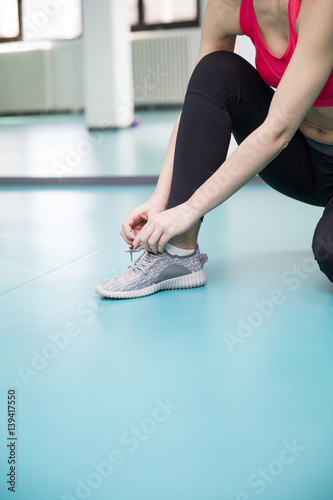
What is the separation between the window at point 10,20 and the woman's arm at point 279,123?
7.56 meters

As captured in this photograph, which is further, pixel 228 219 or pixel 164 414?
pixel 228 219

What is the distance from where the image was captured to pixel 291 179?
Answer: 57.7 inches

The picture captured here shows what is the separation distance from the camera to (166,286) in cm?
143

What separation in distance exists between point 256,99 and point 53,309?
1.87 feet

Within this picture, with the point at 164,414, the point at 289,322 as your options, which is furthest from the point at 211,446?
the point at 289,322

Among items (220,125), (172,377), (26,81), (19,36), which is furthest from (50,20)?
(172,377)

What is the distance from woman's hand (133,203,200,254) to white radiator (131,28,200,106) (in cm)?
668

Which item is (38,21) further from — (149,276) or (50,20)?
(149,276)

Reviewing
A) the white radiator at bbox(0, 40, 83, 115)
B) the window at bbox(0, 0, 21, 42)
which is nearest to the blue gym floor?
the white radiator at bbox(0, 40, 83, 115)

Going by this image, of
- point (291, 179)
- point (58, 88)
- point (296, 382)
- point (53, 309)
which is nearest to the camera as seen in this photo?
point (296, 382)

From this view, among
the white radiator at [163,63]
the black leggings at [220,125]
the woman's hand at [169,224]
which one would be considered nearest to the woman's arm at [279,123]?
the woman's hand at [169,224]

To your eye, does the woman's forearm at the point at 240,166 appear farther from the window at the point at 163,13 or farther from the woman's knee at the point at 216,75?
the window at the point at 163,13

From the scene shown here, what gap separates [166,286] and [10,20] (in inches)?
300

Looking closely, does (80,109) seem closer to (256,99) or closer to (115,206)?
(115,206)
